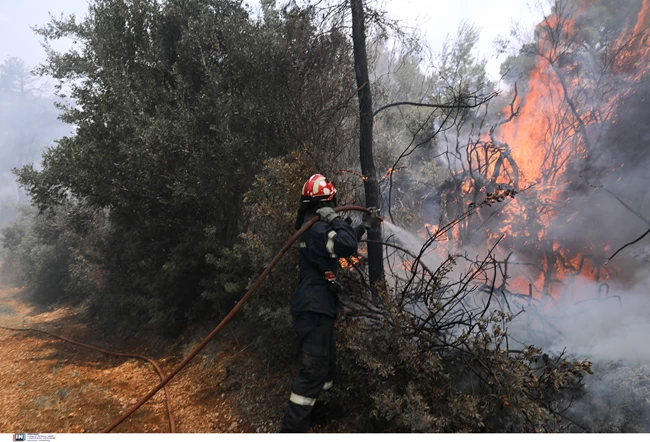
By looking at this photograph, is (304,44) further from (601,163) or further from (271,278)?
(601,163)

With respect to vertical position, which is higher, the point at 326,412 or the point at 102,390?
the point at 326,412

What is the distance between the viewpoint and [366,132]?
5.79 m

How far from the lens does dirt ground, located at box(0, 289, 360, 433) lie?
433 cm

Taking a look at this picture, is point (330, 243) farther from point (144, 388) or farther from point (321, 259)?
point (144, 388)

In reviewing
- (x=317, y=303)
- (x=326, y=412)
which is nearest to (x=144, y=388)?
(x=326, y=412)

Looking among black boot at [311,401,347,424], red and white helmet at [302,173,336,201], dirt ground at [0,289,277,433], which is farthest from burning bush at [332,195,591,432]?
dirt ground at [0,289,277,433]

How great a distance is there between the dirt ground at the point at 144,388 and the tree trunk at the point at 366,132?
2.08 meters

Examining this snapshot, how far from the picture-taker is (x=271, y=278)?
4922 mm

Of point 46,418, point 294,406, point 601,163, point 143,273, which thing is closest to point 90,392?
point 46,418

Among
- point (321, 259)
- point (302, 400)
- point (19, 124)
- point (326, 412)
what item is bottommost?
point (326, 412)

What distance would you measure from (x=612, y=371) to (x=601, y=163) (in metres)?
4.80

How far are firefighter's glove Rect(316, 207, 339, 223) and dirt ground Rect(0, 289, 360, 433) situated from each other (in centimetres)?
217

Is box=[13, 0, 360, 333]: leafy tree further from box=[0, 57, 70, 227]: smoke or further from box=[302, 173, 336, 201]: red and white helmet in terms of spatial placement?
box=[0, 57, 70, 227]: smoke

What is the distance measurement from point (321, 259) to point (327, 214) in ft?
1.51
